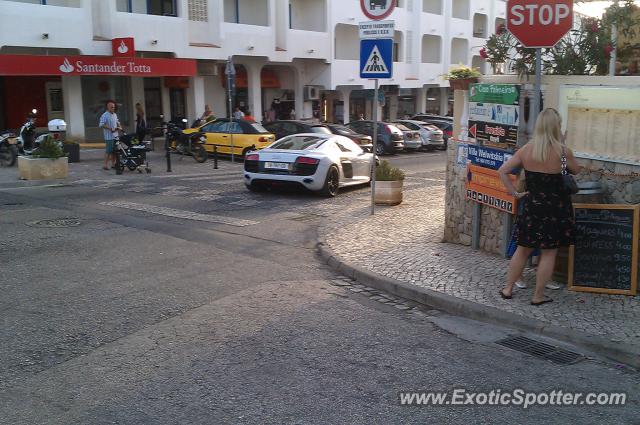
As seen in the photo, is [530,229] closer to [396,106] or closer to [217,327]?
[217,327]

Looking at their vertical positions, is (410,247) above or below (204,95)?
below

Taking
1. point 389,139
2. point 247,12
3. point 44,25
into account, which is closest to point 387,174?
point 389,139

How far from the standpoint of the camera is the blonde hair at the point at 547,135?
18.5 ft

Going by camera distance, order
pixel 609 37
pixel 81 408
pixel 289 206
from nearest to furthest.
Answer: pixel 81 408
pixel 609 37
pixel 289 206

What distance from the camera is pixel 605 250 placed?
6.06 meters

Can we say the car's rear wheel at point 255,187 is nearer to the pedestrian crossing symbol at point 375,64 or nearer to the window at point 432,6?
the pedestrian crossing symbol at point 375,64

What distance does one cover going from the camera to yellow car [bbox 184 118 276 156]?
20375 mm

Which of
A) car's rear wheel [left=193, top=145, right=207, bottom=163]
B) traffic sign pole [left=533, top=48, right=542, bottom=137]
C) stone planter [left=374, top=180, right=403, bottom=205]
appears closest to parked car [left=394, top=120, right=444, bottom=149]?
car's rear wheel [left=193, top=145, right=207, bottom=163]

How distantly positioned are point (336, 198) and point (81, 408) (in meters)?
9.66

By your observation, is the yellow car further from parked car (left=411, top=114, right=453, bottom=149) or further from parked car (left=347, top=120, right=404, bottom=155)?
parked car (left=411, top=114, right=453, bottom=149)

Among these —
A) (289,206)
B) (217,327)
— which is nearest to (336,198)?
(289,206)

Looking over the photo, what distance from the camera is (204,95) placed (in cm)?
3086

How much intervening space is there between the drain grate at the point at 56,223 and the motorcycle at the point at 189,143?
944cm

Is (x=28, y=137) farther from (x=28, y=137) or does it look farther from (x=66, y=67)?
(x=66, y=67)
